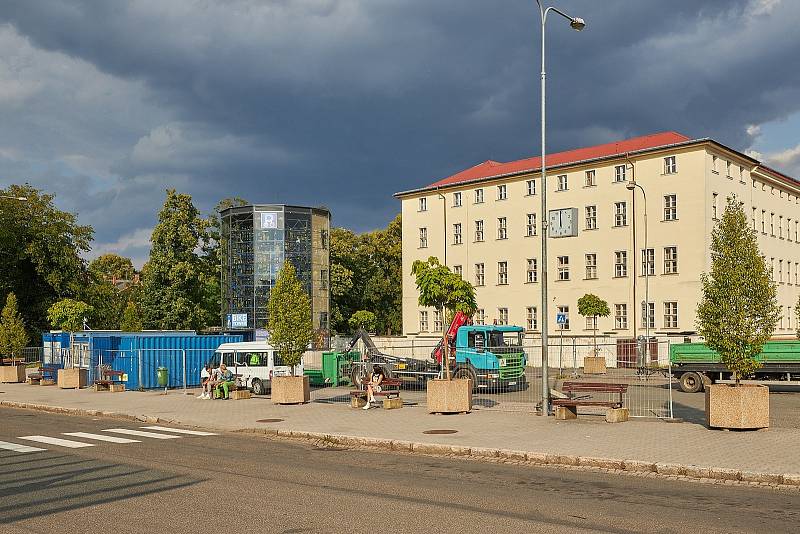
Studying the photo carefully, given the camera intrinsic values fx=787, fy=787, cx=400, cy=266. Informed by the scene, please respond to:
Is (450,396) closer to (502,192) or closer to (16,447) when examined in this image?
(16,447)

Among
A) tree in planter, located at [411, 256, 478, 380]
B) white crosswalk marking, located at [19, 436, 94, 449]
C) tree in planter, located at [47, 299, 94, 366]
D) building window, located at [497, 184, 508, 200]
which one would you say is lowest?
white crosswalk marking, located at [19, 436, 94, 449]

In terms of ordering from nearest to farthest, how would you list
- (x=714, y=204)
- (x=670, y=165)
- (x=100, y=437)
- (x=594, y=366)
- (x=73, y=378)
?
1. (x=100, y=437)
2. (x=73, y=378)
3. (x=594, y=366)
4. (x=714, y=204)
5. (x=670, y=165)

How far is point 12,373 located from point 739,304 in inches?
1416

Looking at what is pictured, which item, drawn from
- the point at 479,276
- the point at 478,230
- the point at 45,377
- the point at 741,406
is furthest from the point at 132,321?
the point at 741,406

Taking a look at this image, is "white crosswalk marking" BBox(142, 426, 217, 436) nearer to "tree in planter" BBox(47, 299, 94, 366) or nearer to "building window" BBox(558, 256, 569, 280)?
"tree in planter" BBox(47, 299, 94, 366)

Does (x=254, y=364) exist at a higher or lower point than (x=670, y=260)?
lower

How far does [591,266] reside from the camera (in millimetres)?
61000

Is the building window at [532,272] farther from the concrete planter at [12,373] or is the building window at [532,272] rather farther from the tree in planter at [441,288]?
the concrete planter at [12,373]

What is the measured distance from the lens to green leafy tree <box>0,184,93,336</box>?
66.6 metres

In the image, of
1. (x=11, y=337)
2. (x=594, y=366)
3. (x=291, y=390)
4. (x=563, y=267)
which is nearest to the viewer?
(x=291, y=390)

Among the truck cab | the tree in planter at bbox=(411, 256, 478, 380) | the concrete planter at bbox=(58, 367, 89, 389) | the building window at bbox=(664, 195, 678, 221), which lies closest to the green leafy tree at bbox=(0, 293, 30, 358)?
the concrete planter at bbox=(58, 367, 89, 389)

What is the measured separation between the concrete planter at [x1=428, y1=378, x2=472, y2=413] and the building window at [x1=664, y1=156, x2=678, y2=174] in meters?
40.1

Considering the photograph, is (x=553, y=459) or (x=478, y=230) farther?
(x=478, y=230)

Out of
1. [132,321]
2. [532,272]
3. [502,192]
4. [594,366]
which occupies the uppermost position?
[502,192]
